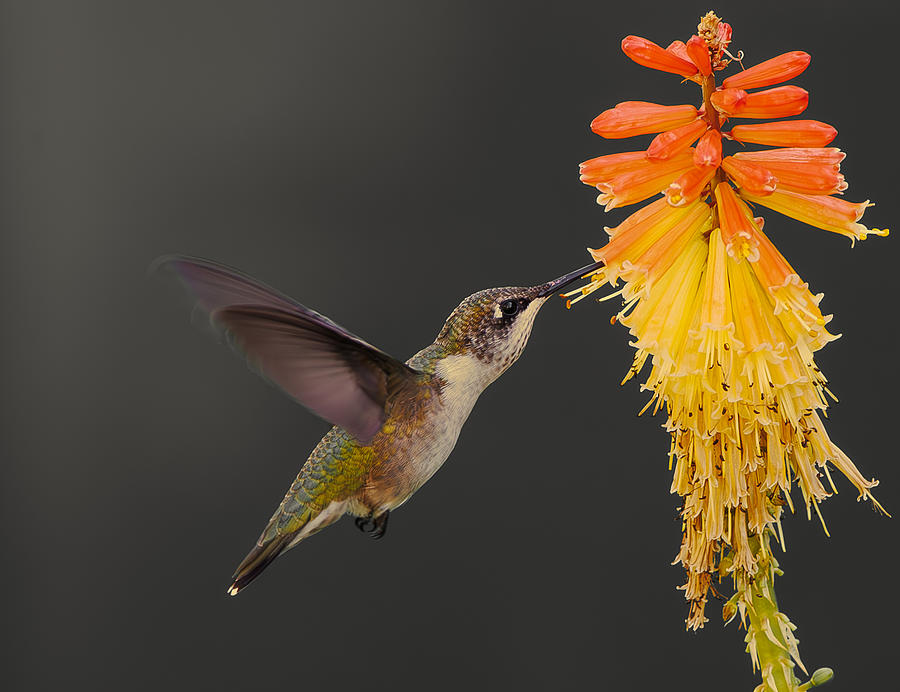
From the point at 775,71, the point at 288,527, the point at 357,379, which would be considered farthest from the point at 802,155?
the point at 288,527

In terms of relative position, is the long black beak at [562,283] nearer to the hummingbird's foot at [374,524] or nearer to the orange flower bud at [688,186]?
the orange flower bud at [688,186]

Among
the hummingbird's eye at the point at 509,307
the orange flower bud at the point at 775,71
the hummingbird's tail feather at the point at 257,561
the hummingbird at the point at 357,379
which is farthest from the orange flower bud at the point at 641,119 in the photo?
the hummingbird's tail feather at the point at 257,561

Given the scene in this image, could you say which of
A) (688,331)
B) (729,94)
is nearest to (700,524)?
(688,331)

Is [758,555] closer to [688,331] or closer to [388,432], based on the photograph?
[688,331]

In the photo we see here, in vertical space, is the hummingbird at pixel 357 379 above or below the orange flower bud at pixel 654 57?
below

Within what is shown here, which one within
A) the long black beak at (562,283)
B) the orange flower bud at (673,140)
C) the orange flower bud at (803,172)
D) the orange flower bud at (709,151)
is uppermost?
the orange flower bud at (673,140)

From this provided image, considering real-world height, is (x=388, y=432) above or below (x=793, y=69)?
below

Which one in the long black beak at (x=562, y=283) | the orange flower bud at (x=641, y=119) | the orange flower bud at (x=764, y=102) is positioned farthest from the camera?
the long black beak at (x=562, y=283)
